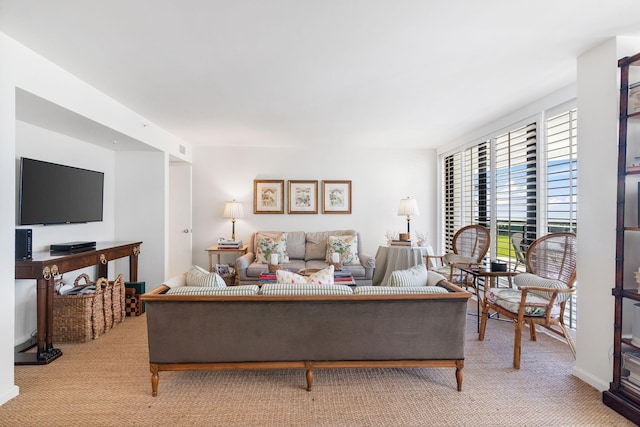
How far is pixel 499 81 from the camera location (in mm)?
2924

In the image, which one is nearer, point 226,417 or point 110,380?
point 226,417

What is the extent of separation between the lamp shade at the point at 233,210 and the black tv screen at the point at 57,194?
175cm

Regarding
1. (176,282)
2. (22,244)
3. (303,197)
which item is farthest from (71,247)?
(303,197)

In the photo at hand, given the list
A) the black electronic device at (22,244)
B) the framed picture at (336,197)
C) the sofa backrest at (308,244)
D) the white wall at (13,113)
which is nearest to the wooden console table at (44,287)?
the black electronic device at (22,244)

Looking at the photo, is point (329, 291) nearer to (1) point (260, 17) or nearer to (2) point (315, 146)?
(1) point (260, 17)

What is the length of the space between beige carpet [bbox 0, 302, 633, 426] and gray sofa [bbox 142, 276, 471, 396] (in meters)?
0.21

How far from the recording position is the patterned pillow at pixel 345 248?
4871 mm

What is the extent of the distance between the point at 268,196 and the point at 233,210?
2.20ft

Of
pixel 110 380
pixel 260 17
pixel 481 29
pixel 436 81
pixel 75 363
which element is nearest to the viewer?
pixel 260 17

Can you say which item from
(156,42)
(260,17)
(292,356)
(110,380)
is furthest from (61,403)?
(260,17)

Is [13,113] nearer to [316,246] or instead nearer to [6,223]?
[6,223]

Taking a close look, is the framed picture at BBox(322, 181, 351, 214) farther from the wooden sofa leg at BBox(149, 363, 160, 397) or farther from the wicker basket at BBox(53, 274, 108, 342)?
the wooden sofa leg at BBox(149, 363, 160, 397)

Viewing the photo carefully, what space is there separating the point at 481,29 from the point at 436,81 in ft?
2.68

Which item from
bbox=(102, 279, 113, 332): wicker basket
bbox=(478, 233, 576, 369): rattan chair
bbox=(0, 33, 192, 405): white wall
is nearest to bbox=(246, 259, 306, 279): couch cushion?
bbox=(102, 279, 113, 332): wicker basket
